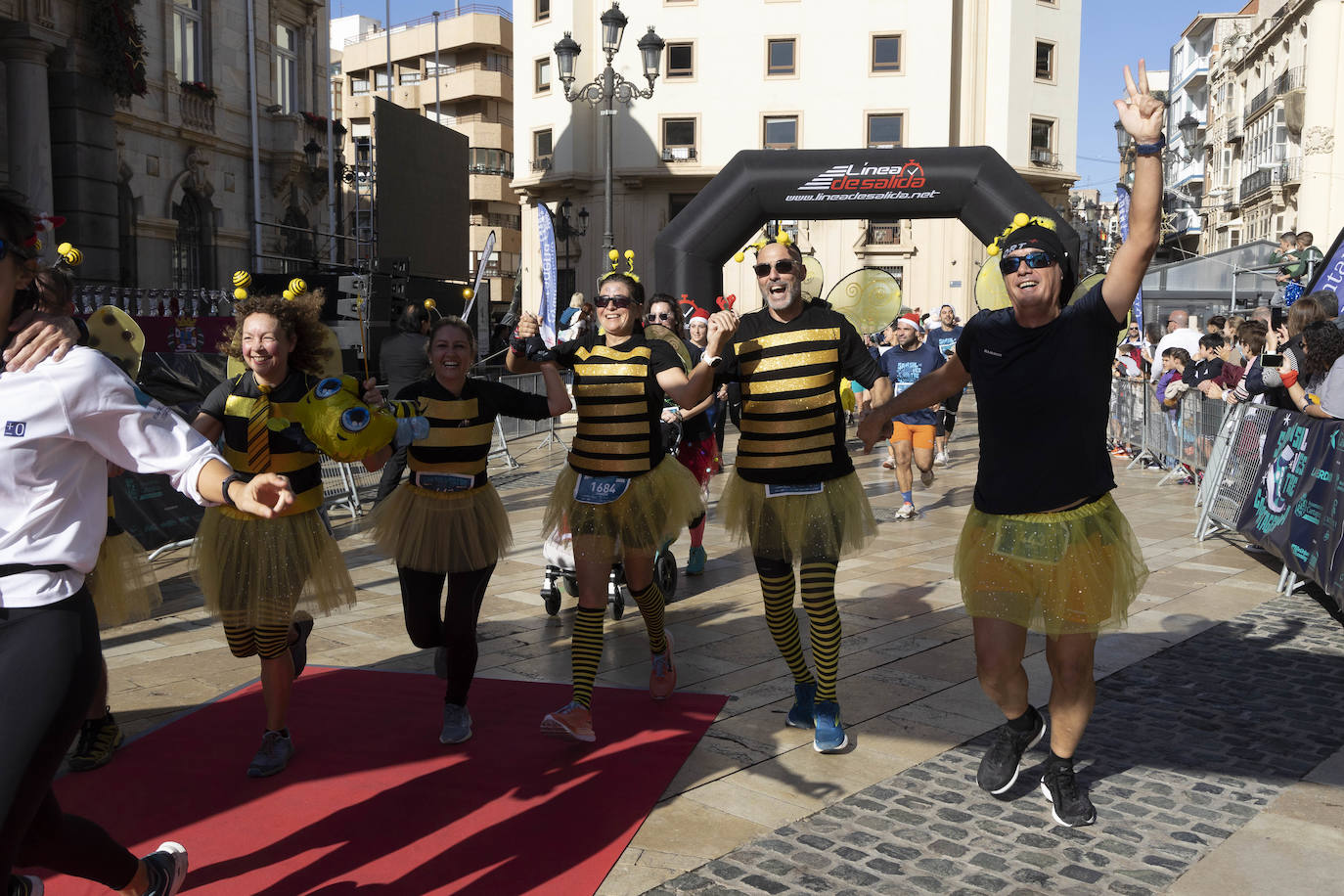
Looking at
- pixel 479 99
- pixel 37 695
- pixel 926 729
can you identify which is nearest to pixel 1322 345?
pixel 926 729

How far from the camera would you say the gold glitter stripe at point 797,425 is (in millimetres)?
4797

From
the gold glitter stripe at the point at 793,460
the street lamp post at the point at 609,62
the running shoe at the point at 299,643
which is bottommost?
the running shoe at the point at 299,643

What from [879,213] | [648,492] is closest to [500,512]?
[648,492]

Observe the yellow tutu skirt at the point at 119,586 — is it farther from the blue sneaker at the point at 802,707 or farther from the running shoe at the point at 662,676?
the blue sneaker at the point at 802,707

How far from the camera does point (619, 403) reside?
5059 mm

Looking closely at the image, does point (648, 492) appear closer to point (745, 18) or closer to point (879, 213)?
point (879, 213)

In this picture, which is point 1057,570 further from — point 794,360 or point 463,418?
point 463,418

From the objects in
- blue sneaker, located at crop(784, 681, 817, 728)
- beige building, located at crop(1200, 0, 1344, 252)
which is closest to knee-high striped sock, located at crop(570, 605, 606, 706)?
blue sneaker, located at crop(784, 681, 817, 728)

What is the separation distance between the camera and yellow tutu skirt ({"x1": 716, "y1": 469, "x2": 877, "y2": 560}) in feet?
15.6

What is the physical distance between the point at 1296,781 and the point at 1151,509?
7.62 m

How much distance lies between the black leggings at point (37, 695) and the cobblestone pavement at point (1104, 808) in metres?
1.79

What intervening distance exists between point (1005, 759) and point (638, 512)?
1.83m

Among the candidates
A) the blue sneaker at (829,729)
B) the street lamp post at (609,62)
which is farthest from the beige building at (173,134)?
the blue sneaker at (829,729)

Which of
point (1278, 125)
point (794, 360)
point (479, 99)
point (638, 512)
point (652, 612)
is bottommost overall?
point (652, 612)
